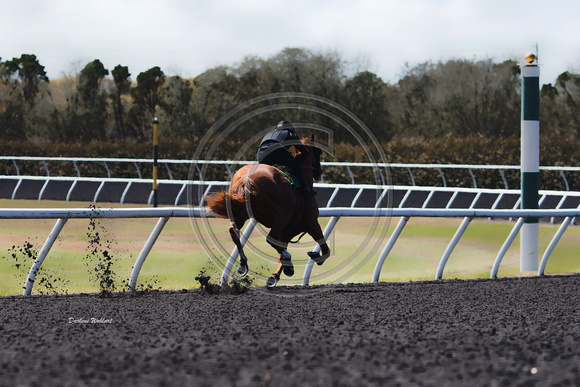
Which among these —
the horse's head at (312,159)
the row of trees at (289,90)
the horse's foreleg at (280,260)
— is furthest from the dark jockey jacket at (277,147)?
the row of trees at (289,90)

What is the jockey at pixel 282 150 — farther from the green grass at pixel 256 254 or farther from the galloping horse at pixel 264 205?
the green grass at pixel 256 254

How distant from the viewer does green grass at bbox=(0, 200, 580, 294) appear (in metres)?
8.68

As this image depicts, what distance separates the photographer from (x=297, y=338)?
5504 millimetres

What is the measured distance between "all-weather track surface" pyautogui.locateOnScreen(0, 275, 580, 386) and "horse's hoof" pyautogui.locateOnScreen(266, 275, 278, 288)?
5.2 inches

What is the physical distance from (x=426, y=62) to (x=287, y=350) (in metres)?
62.0

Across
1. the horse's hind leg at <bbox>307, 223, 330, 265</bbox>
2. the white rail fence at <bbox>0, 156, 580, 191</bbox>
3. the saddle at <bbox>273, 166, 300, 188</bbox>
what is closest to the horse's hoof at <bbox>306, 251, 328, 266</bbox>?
the horse's hind leg at <bbox>307, 223, 330, 265</bbox>

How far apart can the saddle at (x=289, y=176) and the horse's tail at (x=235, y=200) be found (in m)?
0.31

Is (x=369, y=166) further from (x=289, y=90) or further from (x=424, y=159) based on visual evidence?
(x=289, y=90)

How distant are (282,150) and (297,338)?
8.49ft

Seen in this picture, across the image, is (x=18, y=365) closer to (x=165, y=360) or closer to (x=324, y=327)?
(x=165, y=360)

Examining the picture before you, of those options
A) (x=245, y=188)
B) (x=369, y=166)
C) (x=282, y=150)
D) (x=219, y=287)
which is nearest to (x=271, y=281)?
(x=219, y=287)

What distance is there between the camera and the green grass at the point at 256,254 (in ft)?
28.5

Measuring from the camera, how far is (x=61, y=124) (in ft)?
164

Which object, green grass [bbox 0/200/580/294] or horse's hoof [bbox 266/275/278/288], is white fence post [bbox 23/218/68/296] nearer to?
green grass [bbox 0/200/580/294]
